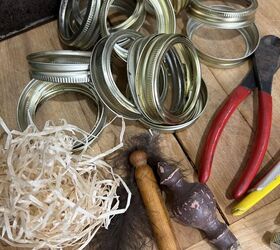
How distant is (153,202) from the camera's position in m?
0.63

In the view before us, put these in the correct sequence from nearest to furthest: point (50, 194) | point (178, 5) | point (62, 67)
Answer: point (50, 194), point (62, 67), point (178, 5)

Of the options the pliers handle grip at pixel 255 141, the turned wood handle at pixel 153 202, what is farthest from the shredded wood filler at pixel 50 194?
the pliers handle grip at pixel 255 141

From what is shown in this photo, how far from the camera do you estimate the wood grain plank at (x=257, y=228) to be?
2.10 feet

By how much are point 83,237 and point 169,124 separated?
21 cm

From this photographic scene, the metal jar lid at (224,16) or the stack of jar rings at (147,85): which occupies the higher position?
the metal jar lid at (224,16)

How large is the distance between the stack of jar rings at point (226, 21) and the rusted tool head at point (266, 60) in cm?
1

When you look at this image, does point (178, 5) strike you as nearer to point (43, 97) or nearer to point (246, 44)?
point (246, 44)

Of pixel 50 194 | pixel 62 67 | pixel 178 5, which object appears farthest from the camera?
pixel 178 5

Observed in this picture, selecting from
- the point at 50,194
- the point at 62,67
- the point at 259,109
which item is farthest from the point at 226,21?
the point at 50,194

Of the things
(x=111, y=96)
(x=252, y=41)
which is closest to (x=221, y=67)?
(x=252, y=41)

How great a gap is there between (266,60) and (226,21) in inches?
3.5

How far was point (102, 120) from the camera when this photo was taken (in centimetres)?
72

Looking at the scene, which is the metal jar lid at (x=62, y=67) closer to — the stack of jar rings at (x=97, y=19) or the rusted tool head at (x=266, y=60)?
the stack of jar rings at (x=97, y=19)

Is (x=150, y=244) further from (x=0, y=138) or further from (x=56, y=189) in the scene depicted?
(x=0, y=138)
